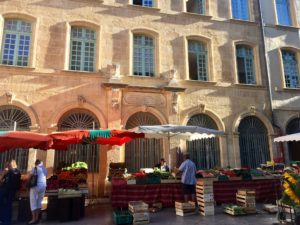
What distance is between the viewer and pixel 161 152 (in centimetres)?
1265

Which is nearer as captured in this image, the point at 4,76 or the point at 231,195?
the point at 231,195

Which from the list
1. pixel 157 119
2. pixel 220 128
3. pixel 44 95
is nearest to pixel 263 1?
pixel 220 128

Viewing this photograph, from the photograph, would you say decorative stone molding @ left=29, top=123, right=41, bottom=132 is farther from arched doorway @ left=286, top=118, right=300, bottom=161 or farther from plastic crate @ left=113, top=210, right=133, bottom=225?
arched doorway @ left=286, top=118, right=300, bottom=161

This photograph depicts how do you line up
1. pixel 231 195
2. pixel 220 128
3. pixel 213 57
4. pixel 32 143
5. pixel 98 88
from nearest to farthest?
pixel 32 143
pixel 231 195
pixel 98 88
pixel 220 128
pixel 213 57

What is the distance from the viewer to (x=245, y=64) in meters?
15.4

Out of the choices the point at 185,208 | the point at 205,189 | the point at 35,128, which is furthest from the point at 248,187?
the point at 35,128

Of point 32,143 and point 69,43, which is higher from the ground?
point 69,43

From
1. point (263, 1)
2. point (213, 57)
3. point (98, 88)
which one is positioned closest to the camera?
point (98, 88)

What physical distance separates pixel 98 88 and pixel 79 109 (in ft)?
4.08

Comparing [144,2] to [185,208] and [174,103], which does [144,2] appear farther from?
[185,208]

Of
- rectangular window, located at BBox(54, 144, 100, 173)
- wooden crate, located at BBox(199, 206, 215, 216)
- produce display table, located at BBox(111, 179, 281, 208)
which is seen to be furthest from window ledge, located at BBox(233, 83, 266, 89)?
wooden crate, located at BBox(199, 206, 215, 216)

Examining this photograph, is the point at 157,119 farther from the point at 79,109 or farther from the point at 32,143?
the point at 32,143

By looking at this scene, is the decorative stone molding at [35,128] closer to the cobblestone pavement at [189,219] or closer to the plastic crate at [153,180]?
the cobblestone pavement at [189,219]

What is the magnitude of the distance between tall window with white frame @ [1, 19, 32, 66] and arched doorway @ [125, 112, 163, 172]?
17.7 feet
